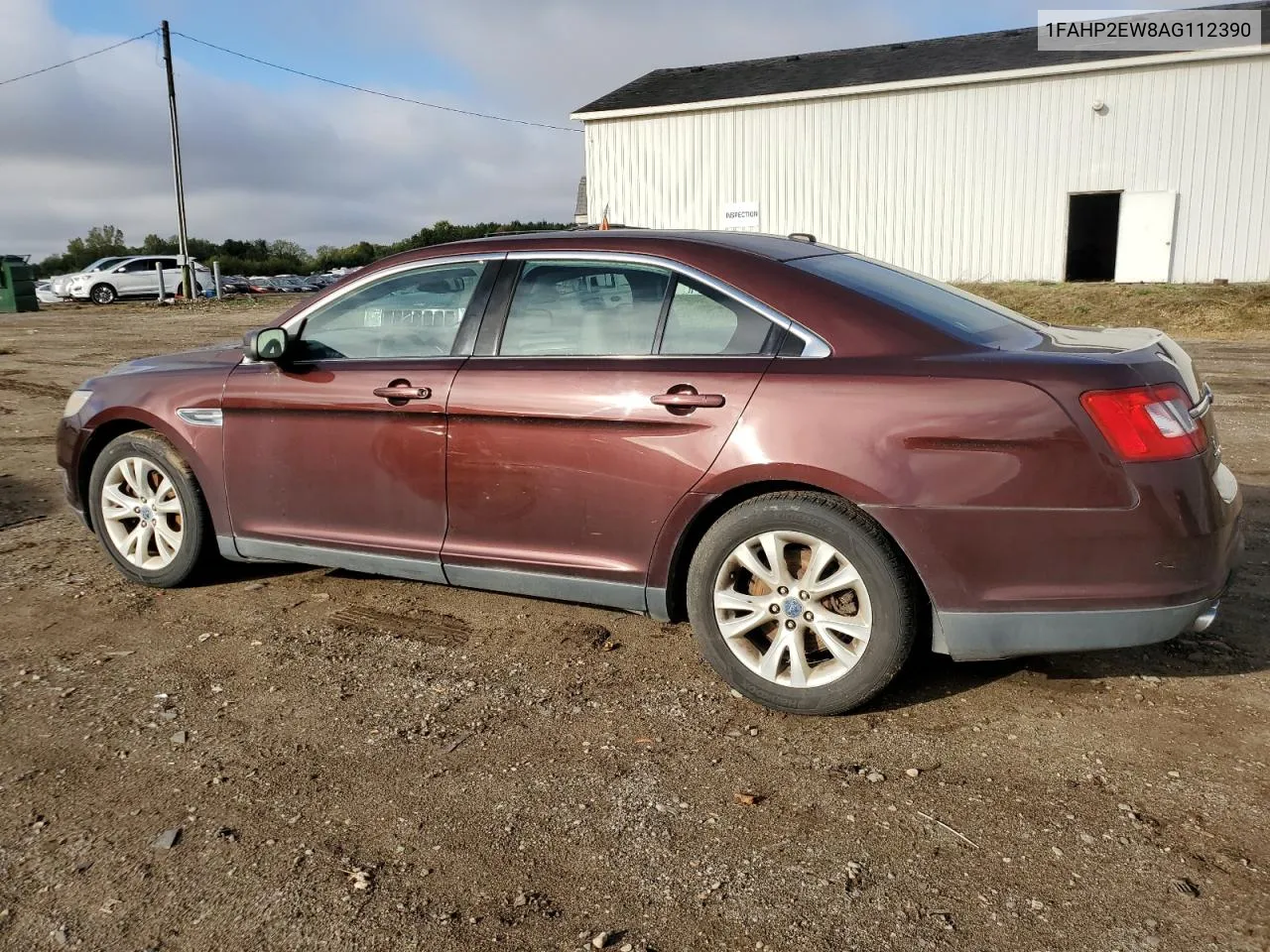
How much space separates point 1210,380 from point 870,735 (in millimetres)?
9825

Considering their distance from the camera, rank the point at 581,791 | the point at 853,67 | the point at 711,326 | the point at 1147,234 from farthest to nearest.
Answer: the point at 853,67, the point at 1147,234, the point at 711,326, the point at 581,791

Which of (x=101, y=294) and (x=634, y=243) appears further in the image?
(x=101, y=294)

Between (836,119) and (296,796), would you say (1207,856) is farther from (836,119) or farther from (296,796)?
(836,119)

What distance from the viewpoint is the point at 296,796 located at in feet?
9.68

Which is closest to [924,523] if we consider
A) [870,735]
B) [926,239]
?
[870,735]

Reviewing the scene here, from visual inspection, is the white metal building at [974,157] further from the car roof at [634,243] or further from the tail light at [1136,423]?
the tail light at [1136,423]

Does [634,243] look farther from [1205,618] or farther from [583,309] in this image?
[1205,618]

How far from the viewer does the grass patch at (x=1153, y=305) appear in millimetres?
17859

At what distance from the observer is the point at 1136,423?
297 cm

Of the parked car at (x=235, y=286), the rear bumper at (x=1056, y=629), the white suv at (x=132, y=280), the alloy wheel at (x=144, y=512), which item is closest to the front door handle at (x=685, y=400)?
the rear bumper at (x=1056, y=629)

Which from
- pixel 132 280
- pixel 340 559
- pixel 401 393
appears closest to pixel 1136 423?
pixel 401 393

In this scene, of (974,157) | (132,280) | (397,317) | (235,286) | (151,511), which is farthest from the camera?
(235,286)

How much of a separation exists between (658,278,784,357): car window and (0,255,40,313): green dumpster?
101ft

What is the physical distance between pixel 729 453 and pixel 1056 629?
113cm
